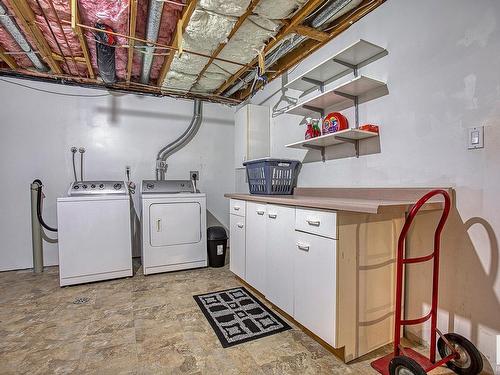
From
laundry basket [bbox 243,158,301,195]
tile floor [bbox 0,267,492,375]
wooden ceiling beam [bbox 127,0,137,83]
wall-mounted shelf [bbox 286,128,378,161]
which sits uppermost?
wooden ceiling beam [bbox 127,0,137,83]

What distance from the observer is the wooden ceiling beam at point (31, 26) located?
1982mm

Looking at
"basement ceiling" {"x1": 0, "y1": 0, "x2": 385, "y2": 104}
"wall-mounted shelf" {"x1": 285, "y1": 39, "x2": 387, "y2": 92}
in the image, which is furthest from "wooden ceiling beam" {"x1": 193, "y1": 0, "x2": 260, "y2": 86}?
"wall-mounted shelf" {"x1": 285, "y1": 39, "x2": 387, "y2": 92}

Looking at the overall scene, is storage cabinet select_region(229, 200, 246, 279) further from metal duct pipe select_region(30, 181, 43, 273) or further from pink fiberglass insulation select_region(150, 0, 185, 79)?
metal duct pipe select_region(30, 181, 43, 273)

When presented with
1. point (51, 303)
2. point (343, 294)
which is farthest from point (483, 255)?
point (51, 303)

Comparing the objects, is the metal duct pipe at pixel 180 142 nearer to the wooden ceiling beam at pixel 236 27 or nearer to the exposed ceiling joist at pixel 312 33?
the wooden ceiling beam at pixel 236 27

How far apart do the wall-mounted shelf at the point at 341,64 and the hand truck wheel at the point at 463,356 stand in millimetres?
1877

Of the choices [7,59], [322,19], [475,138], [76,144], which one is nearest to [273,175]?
[322,19]

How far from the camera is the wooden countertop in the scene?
1.36m

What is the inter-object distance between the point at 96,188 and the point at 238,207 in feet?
5.71

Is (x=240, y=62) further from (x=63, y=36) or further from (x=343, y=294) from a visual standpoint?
(x=343, y=294)

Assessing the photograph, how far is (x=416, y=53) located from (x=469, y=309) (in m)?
1.59

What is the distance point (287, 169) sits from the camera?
2.79 metres

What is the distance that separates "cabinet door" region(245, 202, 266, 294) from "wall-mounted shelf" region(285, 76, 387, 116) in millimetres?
1030

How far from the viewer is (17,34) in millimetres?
2402
